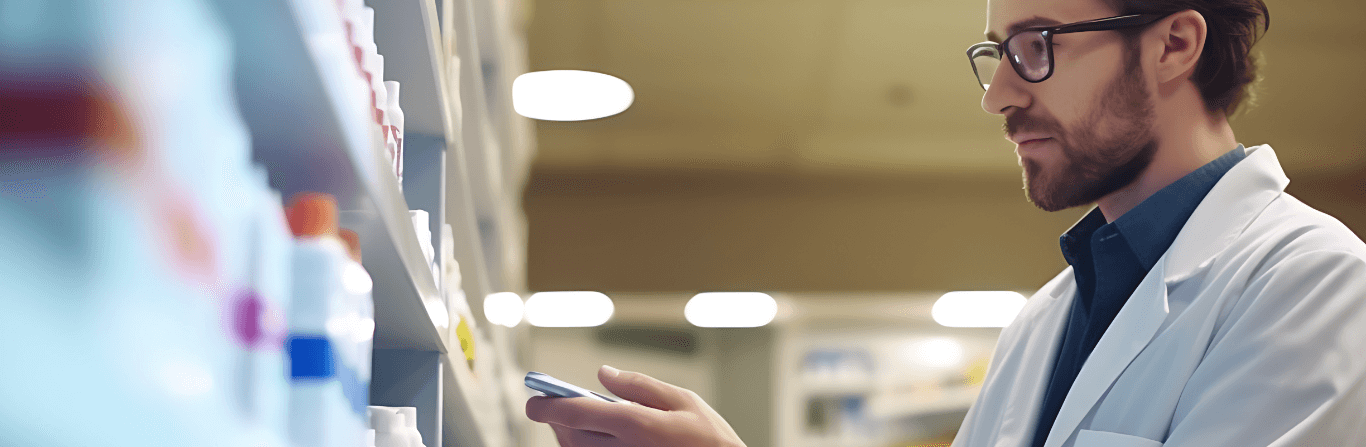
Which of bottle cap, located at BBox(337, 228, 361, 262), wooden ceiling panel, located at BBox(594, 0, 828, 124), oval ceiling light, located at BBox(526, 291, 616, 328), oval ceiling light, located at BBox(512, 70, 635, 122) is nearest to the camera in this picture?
bottle cap, located at BBox(337, 228, 361, 262)

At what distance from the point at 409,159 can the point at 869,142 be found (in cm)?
437

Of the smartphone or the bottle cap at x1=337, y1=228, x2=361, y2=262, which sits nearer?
the bottle cap at x1=337, y1=228, x2=361, y2=262

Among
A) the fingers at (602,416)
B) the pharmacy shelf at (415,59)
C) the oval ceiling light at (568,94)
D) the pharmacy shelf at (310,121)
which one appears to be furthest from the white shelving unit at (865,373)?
the pharmacy shelf at (310,121)

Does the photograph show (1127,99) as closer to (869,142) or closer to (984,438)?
(984,438)

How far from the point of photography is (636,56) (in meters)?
4.29

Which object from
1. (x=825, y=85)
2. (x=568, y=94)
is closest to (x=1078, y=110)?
(x=568, y=94)

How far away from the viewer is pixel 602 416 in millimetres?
1200

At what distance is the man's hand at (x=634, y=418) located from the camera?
1.20 meters

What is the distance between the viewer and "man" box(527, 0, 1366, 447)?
3.42 ft

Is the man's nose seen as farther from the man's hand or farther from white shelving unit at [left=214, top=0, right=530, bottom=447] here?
white shelving unit at [left=214, top=0, right=530, bottom=447]

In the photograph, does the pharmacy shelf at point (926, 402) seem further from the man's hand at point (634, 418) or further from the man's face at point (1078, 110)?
the man's hand at point (634, 418)

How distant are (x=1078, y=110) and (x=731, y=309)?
15.0 feet

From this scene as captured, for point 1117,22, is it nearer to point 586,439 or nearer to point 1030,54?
point 1030,54

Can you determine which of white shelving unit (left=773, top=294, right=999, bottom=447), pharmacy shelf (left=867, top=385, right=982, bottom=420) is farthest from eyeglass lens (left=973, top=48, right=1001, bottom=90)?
pharmacy shelf (left=867, top=385, right=982, bottom=420)
